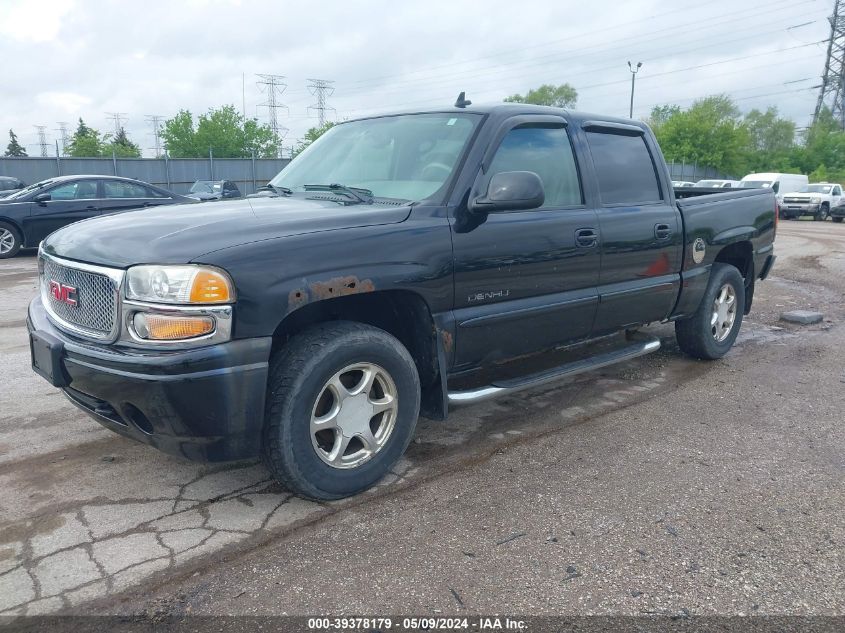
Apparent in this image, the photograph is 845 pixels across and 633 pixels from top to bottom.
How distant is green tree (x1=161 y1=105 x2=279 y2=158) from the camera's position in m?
68.6

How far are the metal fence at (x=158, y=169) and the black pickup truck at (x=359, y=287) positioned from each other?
67.9 ft

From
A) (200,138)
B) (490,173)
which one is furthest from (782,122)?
(490,173)

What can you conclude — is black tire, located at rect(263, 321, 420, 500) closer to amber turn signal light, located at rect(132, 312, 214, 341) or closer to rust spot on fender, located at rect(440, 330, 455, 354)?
rust spot on fender, located at rect(440, 330, 455, 354)

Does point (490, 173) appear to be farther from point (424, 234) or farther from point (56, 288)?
point (56, 288)

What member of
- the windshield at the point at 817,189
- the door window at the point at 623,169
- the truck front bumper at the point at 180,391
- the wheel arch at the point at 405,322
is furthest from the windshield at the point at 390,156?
the windshield at the point at 817,189

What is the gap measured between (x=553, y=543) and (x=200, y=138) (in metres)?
72.0

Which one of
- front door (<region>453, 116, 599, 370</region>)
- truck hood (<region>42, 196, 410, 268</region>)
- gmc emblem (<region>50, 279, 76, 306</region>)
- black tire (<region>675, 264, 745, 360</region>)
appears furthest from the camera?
black tire (<region>675, 264, 745, 360</region>)

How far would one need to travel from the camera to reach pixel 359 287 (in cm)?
308

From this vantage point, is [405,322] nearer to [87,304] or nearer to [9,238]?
[87,304]

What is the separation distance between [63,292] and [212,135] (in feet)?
231

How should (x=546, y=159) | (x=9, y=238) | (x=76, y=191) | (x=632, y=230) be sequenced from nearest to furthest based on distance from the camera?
(x=546, y=159) < (x=632, y=230) < (x=9, y=238) < (x=76, y=191)

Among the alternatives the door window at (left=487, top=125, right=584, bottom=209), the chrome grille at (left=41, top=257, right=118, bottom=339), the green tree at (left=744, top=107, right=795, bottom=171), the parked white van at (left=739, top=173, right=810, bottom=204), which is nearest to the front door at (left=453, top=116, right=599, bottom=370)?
the door window at (left=487, top=125, right=584, bottom=209)

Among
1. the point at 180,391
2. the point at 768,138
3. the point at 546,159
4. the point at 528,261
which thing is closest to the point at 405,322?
the point at 528,261

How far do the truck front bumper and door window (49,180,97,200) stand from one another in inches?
416
